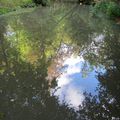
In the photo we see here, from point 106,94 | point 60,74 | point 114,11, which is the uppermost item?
point 114,11

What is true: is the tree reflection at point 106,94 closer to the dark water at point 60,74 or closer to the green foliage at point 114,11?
the dark water at point 60,74

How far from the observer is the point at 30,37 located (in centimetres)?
2539

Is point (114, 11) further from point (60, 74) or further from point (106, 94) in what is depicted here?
point (106, 94)

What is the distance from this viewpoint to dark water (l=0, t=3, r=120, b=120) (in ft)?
35.5

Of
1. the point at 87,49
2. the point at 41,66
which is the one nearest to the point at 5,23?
the point at 87,49

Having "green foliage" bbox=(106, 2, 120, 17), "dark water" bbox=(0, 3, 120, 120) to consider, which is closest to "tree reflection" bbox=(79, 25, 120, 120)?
"dark water" bbox=(0, 3, 120, 120)

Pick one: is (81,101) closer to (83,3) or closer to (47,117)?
(47,117)

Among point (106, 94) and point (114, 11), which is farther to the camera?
point (114, 11)

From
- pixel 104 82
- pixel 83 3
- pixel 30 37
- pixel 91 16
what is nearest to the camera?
pixel 104 82

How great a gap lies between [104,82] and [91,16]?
961 inches

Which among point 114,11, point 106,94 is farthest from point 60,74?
point 114,11

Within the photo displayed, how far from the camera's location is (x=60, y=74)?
623 inches

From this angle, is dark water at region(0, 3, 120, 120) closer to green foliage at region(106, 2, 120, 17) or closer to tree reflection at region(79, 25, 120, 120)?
tree reflection at region(79, 25, 120, 120)

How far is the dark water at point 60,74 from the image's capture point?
426 inches
